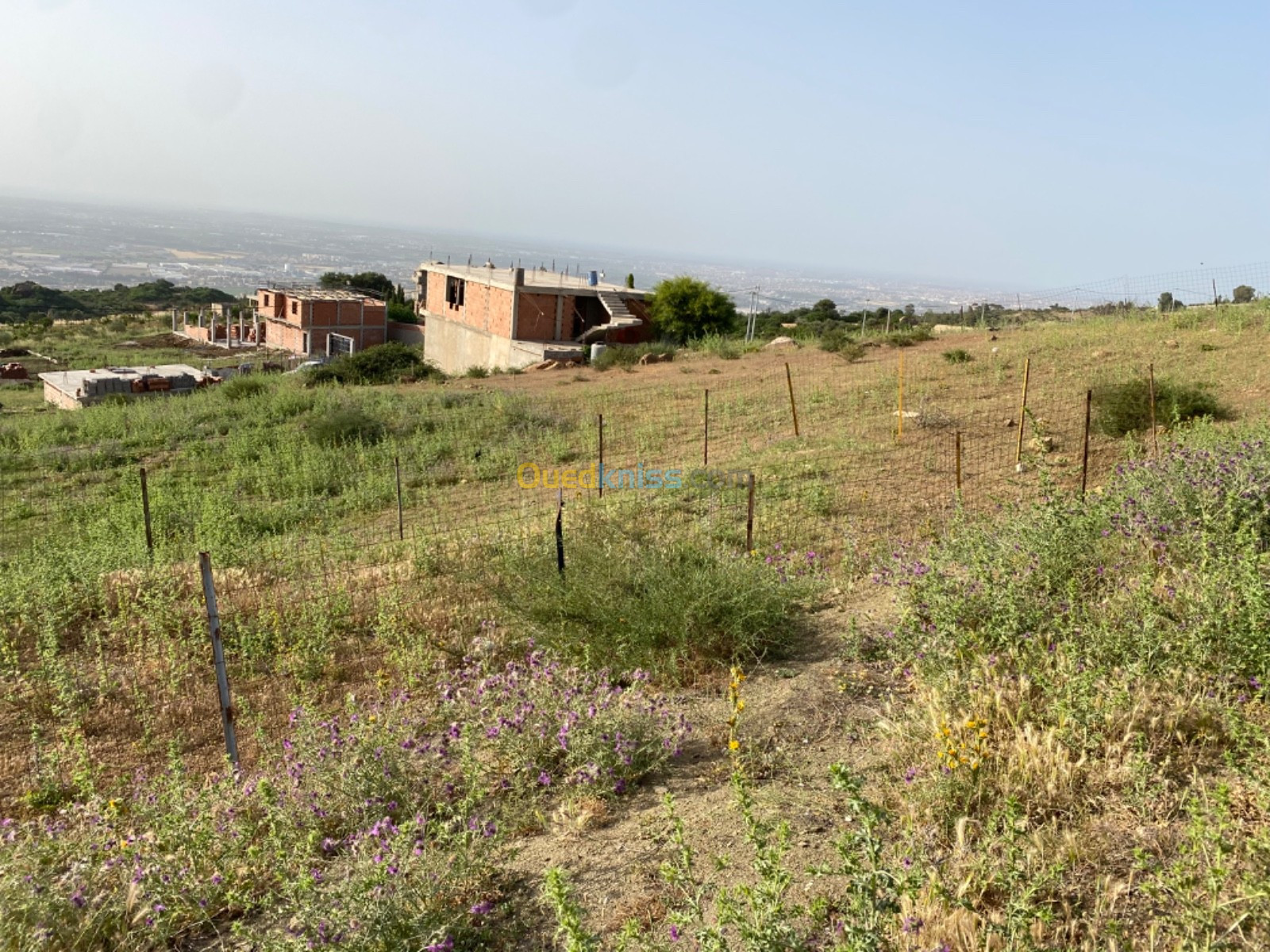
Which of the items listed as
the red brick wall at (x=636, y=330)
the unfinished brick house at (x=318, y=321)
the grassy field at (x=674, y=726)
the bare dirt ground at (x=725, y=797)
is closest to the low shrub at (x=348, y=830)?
the grassy field at (x=674, y=726)

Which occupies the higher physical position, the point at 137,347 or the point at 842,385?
the point at 842,385

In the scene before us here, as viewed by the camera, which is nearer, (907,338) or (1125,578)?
(1125,578)

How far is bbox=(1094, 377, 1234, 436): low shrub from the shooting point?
37.0ft

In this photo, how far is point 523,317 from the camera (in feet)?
109

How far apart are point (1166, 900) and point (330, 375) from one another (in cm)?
2823

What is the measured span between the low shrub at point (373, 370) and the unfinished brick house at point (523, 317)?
9.91ft

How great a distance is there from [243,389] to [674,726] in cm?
1996

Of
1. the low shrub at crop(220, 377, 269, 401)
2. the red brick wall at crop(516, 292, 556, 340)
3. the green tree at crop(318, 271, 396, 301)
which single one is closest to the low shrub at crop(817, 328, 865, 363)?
the red brick wall at crop(516, 292, 556, 340)

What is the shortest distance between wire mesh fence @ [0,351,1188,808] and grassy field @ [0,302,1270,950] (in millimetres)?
57

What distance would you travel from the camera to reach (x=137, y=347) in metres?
45.4

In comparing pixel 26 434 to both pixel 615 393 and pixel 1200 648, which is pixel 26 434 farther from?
pixel 1200 648

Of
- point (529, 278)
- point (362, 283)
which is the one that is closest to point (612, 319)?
point (529, 278)

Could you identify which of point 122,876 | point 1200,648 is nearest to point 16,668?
point 122,876

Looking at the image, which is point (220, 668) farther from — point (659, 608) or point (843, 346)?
point (843, 346)
